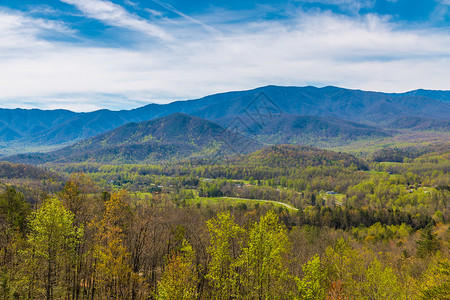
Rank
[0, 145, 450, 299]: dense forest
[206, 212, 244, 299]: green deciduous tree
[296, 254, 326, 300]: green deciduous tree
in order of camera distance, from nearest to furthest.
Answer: [296, 254, 326, 300]: green deciduous tree → [0, 145, 450, 299]: dense forest → [206, 212, 244, 299]: green deciduous tree

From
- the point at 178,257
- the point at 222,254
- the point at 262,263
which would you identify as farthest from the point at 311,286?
the point at 178,257

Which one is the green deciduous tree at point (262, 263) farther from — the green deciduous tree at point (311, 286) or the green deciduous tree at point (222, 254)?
the green deciduous tree at point (222, 254)

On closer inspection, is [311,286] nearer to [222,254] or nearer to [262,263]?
[262,263]

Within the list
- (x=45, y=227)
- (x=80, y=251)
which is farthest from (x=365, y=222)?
(x=45, y=227)

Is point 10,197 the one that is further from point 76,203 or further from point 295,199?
point 295,199

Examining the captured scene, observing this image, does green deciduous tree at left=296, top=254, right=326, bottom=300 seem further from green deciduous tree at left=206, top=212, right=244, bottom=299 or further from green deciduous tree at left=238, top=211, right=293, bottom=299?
green deciduous tree at left=206, top=212, right=244, bottom=299

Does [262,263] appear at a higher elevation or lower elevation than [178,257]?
lower

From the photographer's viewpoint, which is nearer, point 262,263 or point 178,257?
point 178,257

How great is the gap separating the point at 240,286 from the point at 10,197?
39.5 metres

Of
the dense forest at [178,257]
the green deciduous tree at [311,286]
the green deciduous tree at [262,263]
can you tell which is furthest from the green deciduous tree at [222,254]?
the green deciduous tree at [311,286]

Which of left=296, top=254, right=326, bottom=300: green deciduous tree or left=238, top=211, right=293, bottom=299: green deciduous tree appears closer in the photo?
left=296, top=254, right=326, bottom=300: green deciduous tree

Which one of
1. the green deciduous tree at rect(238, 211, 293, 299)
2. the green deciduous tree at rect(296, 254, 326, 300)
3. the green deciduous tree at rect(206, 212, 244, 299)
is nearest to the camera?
the green deciduous tree at rect(296, 254, 326, 300)

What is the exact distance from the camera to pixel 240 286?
31.0 meters

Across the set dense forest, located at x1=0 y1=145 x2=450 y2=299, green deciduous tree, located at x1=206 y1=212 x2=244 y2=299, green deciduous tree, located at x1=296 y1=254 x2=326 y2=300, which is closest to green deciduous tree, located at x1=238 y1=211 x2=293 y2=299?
dense forest, located at x1=0 y1=145 x2=450 y2=299
